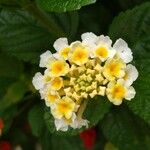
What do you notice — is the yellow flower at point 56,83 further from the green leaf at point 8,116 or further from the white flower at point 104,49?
the green leaf at point 8,116

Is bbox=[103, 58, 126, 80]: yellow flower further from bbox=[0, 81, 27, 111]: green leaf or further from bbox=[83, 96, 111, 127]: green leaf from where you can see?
bbox=[0, 81, 27, 111]: green leaf

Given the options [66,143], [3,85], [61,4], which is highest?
[61,4]

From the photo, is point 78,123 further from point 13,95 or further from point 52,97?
point 13,95

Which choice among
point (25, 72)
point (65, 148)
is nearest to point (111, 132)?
point (65, 148)

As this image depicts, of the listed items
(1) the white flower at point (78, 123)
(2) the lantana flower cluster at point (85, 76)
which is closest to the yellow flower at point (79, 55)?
(2) the lantana flower cluster at point (85, 76)

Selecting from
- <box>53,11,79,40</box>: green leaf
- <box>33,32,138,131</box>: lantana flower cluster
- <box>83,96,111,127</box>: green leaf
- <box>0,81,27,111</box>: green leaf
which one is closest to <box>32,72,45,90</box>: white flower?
<box>33,32,138,131</box>: lantana flower cluster

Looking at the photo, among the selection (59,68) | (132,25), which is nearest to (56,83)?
(59,68)
